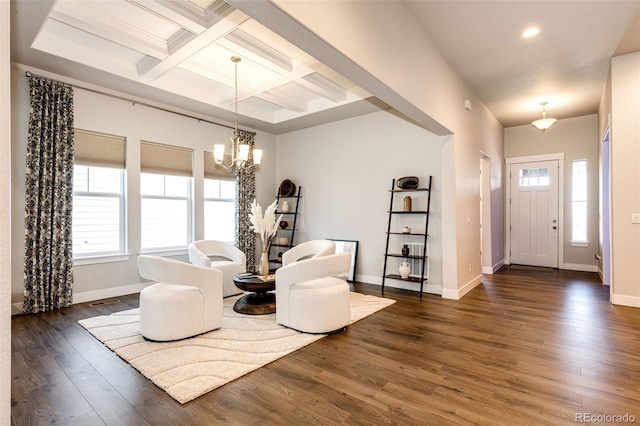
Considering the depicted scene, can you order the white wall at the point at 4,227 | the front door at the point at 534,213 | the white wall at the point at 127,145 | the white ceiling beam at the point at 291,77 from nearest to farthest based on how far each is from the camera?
the white wall at the point at 4,227, the white wall at the point at 127,145, the white ceiling beam at the point at 291,77, the front door at the point at 534,213

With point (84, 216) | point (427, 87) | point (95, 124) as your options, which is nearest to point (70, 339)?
point (84, 216)

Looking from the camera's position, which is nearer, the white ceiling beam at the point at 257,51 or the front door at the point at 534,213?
the white ceiling beam at the point at 257,51

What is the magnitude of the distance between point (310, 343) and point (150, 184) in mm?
3778

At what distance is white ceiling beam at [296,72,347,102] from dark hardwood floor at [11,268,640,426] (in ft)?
10.7

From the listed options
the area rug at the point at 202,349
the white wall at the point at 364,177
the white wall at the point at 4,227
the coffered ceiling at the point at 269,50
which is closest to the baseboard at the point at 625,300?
the white wall at the point at 364,177

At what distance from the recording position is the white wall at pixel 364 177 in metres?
5.24

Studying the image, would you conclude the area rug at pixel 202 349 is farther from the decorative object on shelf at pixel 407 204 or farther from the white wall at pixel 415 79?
the white wall at pixel 415 79

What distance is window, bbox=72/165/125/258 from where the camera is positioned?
454 cm

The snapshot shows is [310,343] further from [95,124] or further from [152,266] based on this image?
[95,124]

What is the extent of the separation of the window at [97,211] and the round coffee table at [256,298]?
7.26ft

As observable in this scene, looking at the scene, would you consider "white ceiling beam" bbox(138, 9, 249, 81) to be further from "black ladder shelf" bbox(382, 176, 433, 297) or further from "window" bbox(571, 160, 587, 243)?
"window" bbox(571, 160, 587, 243)

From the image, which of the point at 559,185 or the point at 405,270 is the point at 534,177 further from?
the point at 405,270

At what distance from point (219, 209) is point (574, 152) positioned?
7.40 m
